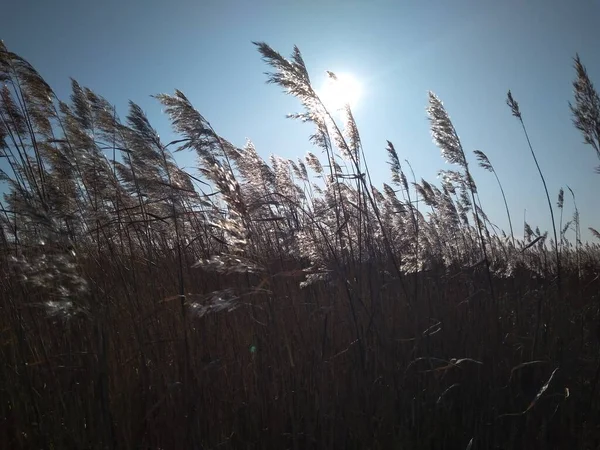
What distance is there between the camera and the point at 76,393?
66.3 inches

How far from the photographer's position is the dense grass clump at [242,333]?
165 cm

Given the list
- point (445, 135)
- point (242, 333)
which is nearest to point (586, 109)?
point (445, 135)

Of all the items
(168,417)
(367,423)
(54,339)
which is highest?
(54,339)

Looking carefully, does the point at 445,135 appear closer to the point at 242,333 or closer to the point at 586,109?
the point at 586,109

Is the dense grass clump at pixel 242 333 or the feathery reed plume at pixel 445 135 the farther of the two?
the feathery reed plume at pixel 445 135

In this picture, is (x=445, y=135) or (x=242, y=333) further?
(x=445, y=135)

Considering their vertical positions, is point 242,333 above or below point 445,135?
below

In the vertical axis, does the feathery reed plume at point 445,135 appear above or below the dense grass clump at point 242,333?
above

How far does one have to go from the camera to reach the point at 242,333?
219cm

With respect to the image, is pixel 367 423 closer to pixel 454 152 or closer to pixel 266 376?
pixel 266 376

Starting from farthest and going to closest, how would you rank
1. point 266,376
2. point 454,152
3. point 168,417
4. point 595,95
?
point 454,152, point 595,95, point 266,376, point 168,417

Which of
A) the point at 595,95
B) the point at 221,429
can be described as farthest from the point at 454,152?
the point at 221,429

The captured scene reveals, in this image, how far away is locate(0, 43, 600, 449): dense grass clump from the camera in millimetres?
1648

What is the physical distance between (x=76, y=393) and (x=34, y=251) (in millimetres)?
2238
